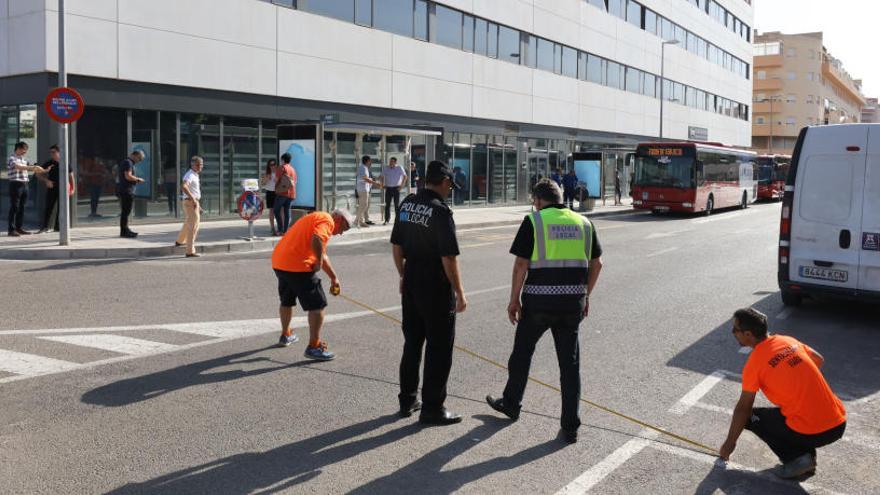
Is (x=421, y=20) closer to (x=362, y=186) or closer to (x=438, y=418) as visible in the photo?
(x=362, y=186)

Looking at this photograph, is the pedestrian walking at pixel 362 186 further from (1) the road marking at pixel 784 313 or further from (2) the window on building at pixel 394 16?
(1) the road marking at pixel 784 313

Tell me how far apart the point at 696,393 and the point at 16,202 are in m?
15.2

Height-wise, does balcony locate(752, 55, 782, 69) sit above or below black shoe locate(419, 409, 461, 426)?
above

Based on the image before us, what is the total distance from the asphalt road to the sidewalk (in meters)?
3.16

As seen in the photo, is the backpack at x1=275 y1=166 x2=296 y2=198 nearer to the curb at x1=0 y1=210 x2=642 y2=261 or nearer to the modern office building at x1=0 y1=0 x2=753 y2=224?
the curb at x1=0 y1=210 x2=642 y2=261

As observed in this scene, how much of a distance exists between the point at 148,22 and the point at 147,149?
3059mm

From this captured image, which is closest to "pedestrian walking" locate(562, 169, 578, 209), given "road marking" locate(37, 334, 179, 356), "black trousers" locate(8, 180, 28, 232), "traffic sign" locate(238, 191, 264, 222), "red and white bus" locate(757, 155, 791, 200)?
"traffic sign" locate(238, 191, 264, 222)

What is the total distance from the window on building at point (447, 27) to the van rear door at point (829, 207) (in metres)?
20.3

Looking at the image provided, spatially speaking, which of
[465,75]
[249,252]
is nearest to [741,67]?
[465,75]

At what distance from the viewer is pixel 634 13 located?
148ft

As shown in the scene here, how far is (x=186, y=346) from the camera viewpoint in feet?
24.5

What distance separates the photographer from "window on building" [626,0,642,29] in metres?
44.2

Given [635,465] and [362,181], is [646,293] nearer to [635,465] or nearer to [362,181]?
[635,465]

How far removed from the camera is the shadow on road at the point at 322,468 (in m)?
4.27
